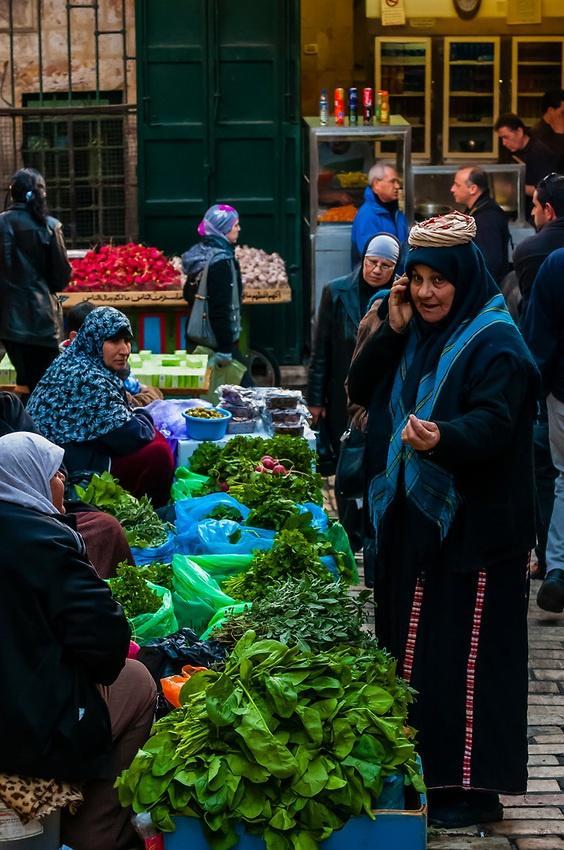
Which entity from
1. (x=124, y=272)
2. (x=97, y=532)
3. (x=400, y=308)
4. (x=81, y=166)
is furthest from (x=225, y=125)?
(x=400, y=308)

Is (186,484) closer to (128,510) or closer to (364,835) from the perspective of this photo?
(128,510)

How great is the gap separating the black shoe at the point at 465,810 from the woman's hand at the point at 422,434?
1.26 m

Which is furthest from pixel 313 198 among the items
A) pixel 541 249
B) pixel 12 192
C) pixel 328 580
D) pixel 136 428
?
pixel 328 580

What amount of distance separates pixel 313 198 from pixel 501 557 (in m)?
7.87

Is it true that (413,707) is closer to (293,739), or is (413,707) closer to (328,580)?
(328,580)

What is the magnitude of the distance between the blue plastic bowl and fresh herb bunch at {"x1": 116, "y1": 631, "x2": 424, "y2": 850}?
372 cm

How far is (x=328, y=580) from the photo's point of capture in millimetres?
5266

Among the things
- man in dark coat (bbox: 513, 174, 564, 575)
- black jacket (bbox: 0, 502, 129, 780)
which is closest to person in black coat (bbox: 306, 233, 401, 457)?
man in dark coat (bbox: 513, 174, 564, 575)

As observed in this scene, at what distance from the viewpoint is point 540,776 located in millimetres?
5582

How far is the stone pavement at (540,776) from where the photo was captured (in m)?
4.95

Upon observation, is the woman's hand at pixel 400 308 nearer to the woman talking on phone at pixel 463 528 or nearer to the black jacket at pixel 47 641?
the woman talking on phone at pixel 463 528

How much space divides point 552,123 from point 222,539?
336 inches

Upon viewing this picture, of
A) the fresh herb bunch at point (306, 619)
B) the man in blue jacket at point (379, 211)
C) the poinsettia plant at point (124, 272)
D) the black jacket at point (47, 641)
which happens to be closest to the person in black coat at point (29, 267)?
the poinsettia plant at point (124, 272)

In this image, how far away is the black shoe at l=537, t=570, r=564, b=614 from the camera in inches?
288
